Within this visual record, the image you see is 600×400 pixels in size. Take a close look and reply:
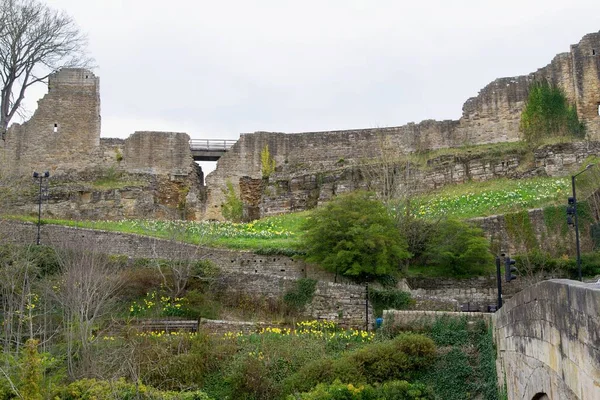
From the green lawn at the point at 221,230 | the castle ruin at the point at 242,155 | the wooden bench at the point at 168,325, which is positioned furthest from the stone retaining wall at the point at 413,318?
the castle ruin at the point at 242,155

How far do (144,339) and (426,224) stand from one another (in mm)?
11872

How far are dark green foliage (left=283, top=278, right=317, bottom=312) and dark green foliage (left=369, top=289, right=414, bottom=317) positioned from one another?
192 cm

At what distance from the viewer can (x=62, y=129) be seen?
37312mm

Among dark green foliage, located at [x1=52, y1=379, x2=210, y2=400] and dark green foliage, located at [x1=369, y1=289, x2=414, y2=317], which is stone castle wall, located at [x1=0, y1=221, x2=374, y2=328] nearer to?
dark green foliage, located at [x1=369, y1=289, x2=414, y2=317]

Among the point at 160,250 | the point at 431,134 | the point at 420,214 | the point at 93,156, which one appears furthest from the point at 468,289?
the point at 93,156

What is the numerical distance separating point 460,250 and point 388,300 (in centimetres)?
399

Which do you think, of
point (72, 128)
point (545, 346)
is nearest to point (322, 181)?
point (72, 128)

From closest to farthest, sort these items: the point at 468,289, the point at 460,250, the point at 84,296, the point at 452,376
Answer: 1. the point at 452,376
2. the point at 84,296
3. the point at 468,289
4. the point at 460,250

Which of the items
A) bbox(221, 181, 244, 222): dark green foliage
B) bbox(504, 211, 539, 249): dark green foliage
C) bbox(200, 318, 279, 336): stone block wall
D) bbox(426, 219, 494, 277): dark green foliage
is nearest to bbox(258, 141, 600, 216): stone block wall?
bbox(221, 181, 244, 222): dark green foliage

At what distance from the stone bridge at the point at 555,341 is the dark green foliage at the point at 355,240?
11.1 meters

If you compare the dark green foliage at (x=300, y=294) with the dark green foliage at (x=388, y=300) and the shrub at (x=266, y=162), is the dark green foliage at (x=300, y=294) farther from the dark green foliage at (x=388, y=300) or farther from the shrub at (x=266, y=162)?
the shrub at (x=266, y=162)

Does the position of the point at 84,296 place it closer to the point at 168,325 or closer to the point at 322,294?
the point at 168,325

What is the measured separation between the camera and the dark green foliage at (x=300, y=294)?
22734mm

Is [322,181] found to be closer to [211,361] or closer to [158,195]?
[158,195]
